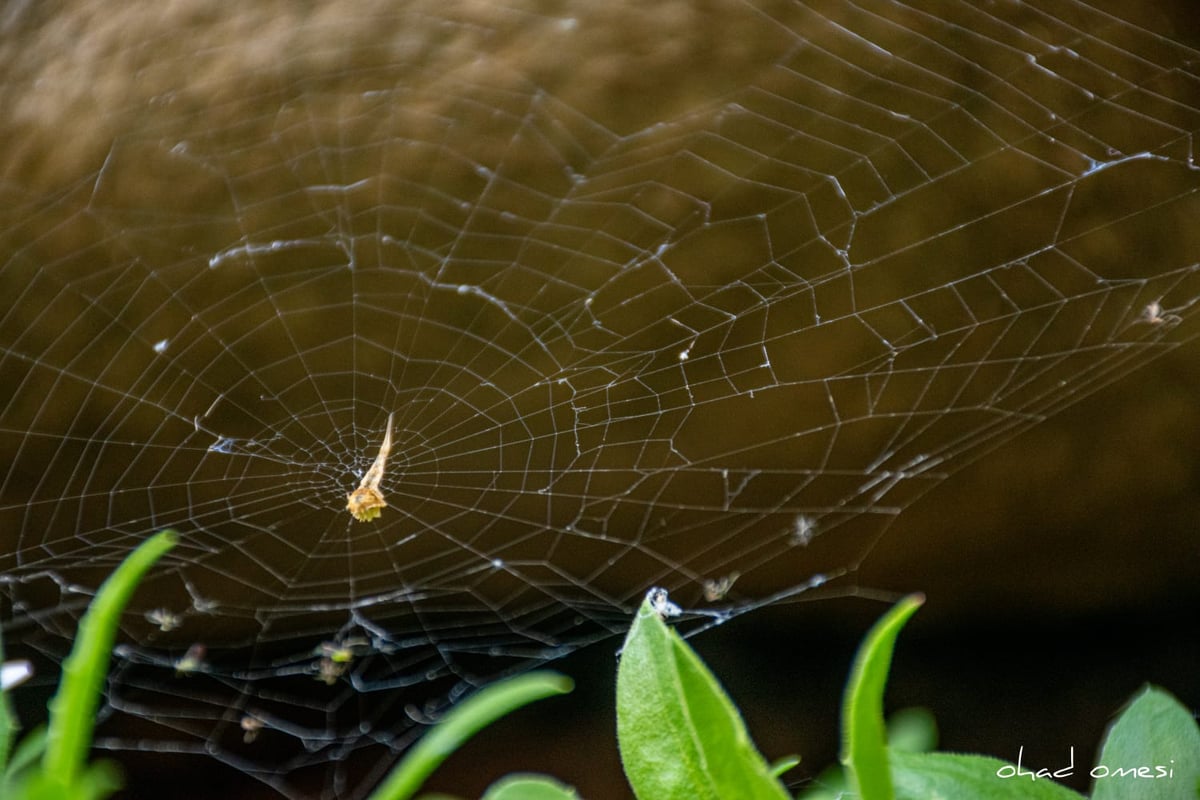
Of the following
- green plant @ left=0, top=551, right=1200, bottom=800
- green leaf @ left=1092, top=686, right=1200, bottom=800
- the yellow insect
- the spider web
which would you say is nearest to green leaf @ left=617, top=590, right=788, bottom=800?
green plant @ left=0, top=551, right=1200, bottom=800

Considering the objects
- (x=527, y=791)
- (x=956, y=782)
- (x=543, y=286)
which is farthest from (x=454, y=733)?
(x=543, y=286)

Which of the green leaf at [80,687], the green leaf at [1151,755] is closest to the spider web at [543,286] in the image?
the green leaf at [1151,755]

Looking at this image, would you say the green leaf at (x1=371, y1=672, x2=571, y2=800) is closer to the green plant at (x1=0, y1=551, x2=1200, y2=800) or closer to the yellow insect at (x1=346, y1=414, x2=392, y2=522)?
the green plant at (x1=0, y1=551, x2=1200, y2=800)

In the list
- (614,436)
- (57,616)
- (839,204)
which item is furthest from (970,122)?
(57,616)

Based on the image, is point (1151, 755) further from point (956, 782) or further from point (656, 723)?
point (656, 723)

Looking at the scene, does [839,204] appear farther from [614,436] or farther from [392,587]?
[392,587]

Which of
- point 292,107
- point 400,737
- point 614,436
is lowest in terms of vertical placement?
point 400,737
